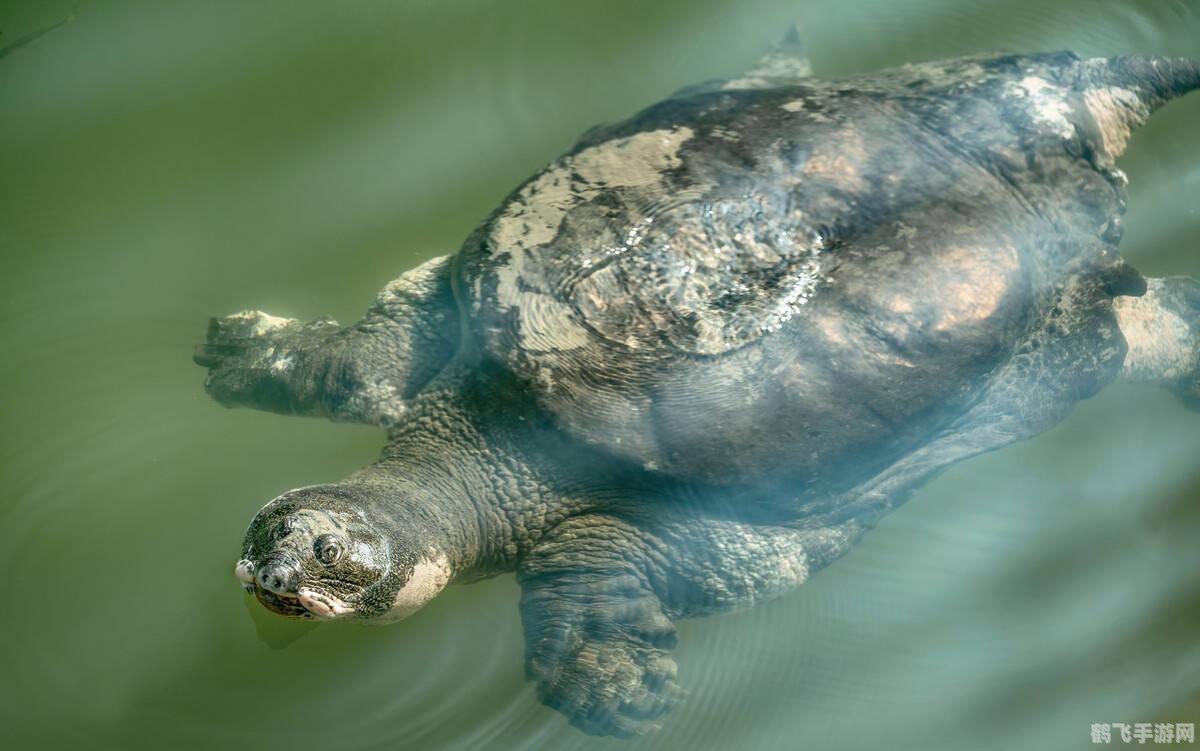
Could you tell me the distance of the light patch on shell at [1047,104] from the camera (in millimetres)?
3494

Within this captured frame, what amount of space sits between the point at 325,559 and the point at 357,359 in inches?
48.9

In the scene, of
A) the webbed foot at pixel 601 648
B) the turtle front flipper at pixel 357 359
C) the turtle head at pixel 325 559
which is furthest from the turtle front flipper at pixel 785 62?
the turtle head at pixel 325 559

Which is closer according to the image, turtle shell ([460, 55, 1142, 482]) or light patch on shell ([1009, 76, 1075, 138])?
turtle shell ([460, 55, 1142, 482])

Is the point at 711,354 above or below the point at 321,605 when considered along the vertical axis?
above

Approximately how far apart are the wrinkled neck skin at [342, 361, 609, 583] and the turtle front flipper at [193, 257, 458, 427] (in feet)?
0.51

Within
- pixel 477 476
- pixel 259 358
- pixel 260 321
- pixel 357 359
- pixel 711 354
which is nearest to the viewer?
pixel 711 354

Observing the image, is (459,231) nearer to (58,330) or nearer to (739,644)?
(58,330)

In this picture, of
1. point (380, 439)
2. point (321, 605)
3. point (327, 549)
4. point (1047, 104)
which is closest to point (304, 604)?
point (321, 605)

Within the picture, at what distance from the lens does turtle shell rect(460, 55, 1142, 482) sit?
10.1 feet

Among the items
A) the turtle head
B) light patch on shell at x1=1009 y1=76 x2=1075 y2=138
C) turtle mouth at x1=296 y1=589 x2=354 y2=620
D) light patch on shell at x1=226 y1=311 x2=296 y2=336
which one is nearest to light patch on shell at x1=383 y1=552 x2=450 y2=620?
the turtle head

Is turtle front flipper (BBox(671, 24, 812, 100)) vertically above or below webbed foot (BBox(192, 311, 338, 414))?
above

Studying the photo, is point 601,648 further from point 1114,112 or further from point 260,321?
point 1114,112

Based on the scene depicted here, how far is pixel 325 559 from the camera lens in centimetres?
281

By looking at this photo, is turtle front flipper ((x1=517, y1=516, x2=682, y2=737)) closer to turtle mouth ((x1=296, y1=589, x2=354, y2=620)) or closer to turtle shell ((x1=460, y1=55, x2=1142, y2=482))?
turtle shell ((x1=460, y1=55, x2=1142, y2=482))
